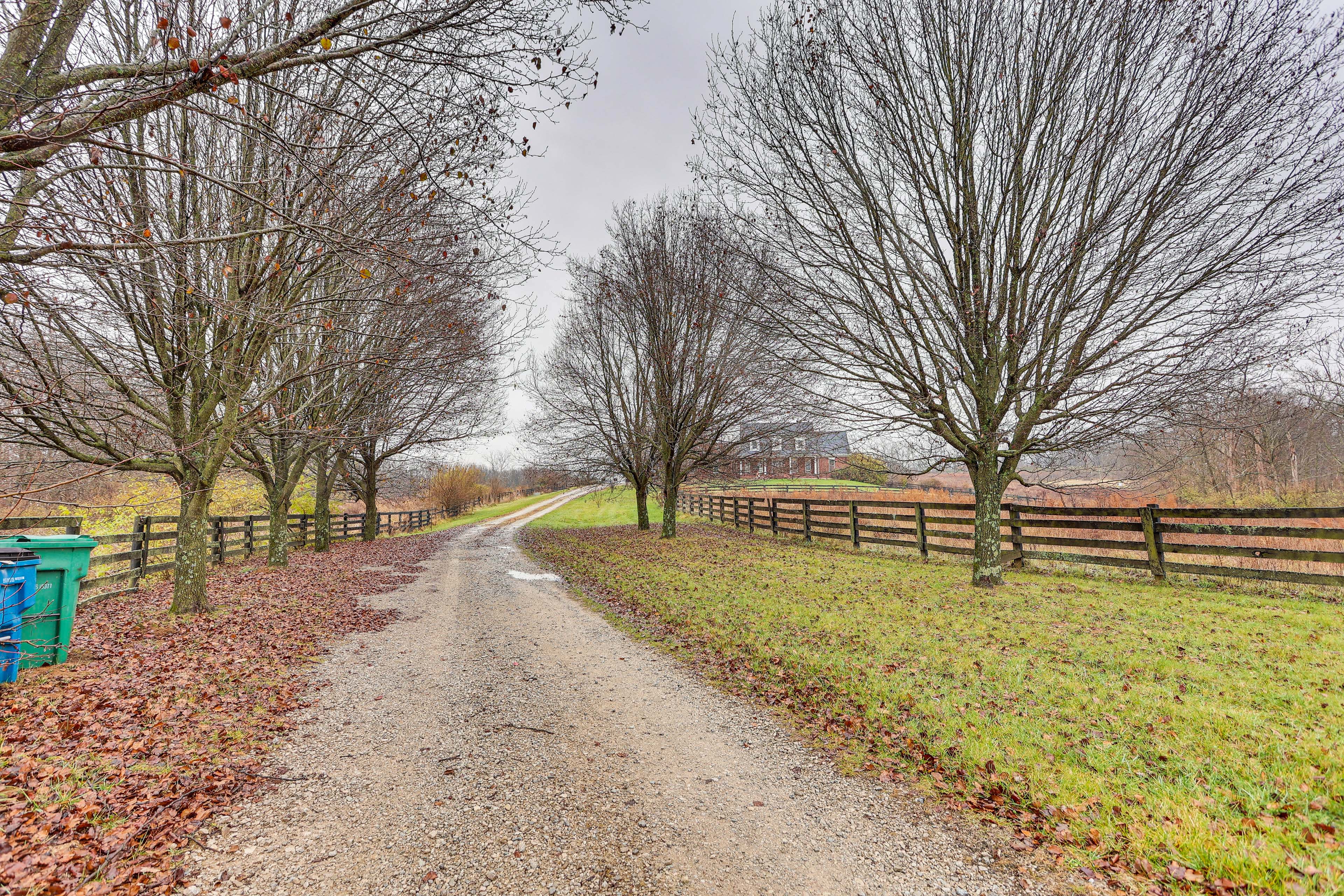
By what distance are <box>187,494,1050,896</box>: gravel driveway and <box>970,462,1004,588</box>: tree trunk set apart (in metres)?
6.11

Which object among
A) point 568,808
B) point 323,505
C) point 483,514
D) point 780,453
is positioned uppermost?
point 780,453

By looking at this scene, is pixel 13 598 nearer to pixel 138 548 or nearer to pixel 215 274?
pixel 215 274

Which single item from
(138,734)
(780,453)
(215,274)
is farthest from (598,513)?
(138,734)

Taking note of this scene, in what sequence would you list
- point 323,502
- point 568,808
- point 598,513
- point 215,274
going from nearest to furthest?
1. point 568,808
2. point 215,274
3. point 323,502
4. point 598,513

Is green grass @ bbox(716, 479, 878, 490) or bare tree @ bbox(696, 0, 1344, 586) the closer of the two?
bare tree @ bbox(696, 0, 1344, 586)

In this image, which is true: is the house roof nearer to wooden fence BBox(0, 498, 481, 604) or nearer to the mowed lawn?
the mowed lawn

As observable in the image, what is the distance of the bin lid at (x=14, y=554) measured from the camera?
4.79 m

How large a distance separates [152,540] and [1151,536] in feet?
59.7

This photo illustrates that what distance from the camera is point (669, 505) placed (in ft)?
56.0

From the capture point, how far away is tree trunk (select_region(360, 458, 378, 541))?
20.8 metres

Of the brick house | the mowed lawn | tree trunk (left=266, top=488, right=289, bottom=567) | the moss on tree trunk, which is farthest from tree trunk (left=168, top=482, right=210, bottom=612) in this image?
the brick house

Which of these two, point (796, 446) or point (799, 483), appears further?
point (799, 483)

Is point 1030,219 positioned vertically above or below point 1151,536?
above

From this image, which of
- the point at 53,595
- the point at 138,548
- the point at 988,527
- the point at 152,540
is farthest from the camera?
the point at 152,540
